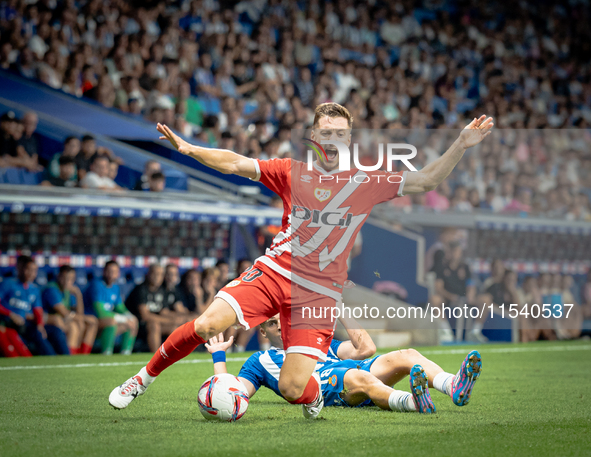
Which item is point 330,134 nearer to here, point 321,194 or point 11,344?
point 321,194

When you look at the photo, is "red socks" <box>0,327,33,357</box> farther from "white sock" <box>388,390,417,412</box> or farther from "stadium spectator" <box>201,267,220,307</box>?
"white sock" <box>388,390,417,412</box>

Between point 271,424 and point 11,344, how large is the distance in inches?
213

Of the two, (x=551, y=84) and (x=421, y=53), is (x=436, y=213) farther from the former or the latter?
(x=551, y=84)

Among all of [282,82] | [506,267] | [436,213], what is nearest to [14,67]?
[282,82]

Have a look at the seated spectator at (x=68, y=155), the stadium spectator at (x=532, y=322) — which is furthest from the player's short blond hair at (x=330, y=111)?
the stadium spectator at (x=532, y=322)

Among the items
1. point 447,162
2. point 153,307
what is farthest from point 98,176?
point 447,162

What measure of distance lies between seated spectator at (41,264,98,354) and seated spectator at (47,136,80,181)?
1272 mm

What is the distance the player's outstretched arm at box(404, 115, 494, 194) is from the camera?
180 inches

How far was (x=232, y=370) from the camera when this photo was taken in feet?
24.8

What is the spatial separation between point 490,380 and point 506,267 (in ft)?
19.5

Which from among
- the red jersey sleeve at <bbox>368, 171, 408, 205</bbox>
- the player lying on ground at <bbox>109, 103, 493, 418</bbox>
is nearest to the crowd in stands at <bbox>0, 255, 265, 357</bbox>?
the player lying on ground at <bbox>109, 103, 493, 418</bbox>

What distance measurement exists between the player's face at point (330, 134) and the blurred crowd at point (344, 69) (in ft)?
19.6

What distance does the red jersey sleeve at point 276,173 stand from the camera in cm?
470

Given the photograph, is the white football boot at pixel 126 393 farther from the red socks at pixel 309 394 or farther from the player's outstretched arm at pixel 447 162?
the player's outstretched arm at pixel 447 162
